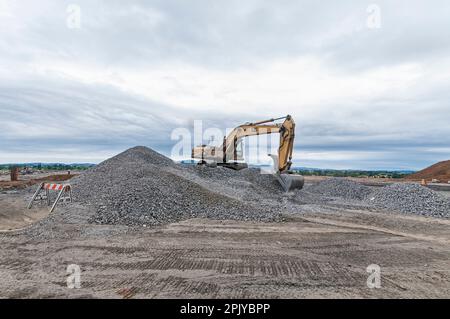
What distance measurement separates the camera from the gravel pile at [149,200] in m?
9.92

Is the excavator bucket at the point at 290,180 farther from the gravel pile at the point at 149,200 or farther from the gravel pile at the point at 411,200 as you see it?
the gravel pile at the point at 149,200

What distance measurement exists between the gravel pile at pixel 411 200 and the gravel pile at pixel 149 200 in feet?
23.7

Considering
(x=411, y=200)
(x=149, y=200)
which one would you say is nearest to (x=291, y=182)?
(x=411, y=200)

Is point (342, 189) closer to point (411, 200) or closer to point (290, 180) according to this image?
point (290, 180)

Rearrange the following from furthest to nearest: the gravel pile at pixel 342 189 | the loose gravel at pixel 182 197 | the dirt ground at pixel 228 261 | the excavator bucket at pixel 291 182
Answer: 1. the gravel pile at pixel 342 189
2. the excavator bucket at pixel 291 182
3. the loose gravel at pixel 182 197
4. the dirt ground at pixel 228 261

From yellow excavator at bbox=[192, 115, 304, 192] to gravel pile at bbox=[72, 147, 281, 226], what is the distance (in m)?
6.83

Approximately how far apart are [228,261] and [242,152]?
16173 mm

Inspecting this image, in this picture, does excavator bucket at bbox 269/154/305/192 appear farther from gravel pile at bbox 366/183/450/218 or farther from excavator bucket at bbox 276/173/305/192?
gravel pile at bbox 366/183/450/218

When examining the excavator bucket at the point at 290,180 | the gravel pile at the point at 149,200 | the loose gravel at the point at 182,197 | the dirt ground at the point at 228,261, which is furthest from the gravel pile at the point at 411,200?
the gravel pile at the point at 149,200

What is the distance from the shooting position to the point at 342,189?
19.8 metres

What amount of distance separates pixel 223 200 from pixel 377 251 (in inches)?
251

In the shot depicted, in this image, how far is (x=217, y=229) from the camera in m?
9.03
